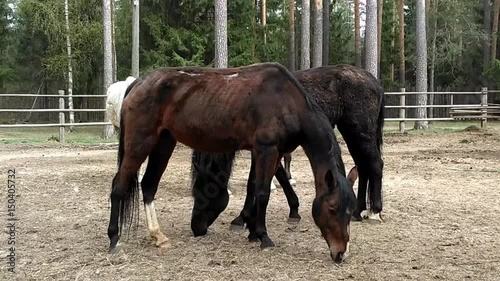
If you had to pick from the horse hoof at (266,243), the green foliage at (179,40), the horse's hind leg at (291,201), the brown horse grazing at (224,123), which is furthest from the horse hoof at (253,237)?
the green foliage at (179,40)

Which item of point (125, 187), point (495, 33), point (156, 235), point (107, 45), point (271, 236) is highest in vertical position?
point (495, 33)

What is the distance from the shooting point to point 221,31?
39.4ft

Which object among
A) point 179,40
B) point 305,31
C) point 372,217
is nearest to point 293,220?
point 372,217

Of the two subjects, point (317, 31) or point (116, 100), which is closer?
point (116, 100)

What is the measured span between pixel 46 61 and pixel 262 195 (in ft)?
65.4

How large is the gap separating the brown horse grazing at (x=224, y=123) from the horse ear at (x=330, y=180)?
0.20ft

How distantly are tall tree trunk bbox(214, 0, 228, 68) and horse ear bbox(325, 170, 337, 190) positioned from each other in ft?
27.4

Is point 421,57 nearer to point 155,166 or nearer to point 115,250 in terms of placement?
point 155,166

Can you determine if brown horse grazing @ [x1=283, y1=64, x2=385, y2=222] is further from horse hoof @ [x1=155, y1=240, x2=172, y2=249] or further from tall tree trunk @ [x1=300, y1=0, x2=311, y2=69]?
tall tree trunk @ [x1=300, y1=0, x2=311, y2=69]

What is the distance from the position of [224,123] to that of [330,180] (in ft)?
3.47

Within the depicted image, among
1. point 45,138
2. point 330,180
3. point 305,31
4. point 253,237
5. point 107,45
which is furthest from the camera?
point 305,31

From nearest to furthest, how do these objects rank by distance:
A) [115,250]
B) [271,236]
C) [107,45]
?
[115,250] → [271,236] → [107,45]

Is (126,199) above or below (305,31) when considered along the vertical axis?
below

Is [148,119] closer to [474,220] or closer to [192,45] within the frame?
[474,220]
